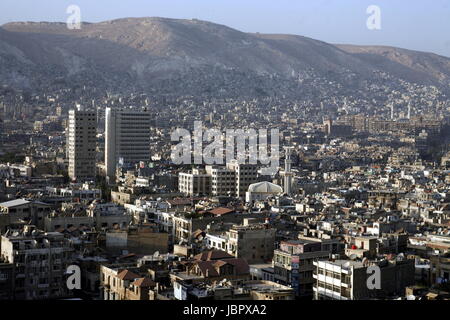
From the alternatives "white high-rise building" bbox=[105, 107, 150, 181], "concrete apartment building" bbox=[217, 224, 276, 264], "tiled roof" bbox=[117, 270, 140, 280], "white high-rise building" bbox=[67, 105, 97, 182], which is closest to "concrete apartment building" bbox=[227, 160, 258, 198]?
"white high-rise building" bbox=[67, 105, 97, 182]

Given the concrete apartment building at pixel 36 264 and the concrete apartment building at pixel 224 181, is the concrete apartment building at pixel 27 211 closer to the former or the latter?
the concrete apartment building at pixel 36 264

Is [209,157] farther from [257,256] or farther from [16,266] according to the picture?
[16,266]

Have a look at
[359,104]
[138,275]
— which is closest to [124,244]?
[138,275]

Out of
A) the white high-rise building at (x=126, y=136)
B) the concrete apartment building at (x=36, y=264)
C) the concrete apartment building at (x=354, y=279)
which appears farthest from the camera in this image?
the white high-rise building at (x=126, y=136)

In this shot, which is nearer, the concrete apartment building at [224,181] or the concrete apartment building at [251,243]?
the concrete apartment building at [251,243]

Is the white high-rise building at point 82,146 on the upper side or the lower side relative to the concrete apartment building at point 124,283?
upper

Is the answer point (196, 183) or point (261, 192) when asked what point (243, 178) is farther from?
point (261, 192)

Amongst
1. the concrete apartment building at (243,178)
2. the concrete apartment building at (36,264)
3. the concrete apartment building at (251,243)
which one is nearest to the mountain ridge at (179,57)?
the concrete apartment building at (243,178)
